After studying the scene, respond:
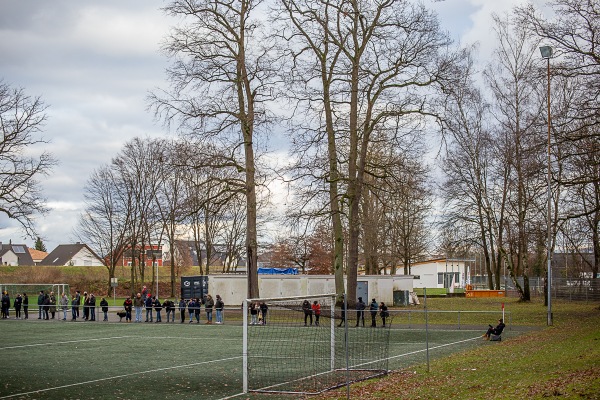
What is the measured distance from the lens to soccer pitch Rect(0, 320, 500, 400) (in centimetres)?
1777

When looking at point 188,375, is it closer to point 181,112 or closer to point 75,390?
point 75,390

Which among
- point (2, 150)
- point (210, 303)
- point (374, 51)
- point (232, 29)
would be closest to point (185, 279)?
point (210, 303)

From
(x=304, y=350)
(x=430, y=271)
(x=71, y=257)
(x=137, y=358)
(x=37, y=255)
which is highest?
(x=37, y=255)

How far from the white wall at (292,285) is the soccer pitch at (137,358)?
13397 mm

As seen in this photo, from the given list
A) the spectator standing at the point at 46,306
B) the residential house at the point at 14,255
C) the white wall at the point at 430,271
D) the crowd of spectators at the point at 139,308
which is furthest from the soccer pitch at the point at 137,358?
the residential house at the point at 14,255

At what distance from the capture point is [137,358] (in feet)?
82.6

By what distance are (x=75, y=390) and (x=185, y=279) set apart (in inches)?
1628

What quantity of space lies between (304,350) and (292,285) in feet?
98.1

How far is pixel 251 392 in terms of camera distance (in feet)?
57.0

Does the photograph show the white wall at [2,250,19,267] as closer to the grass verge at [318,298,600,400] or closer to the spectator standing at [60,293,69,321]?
the spectator standing at [60,293,69,321]

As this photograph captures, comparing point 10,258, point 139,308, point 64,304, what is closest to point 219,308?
point 139,308

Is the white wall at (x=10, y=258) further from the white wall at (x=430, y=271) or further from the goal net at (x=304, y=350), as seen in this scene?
the goal net at (x=304, y=350)

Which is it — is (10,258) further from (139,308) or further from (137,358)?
(137,358)

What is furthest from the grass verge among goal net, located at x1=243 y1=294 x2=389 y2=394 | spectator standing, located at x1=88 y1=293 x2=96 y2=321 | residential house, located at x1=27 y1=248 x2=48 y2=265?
residential house, located at x1=27 y1=248 x2=48 y2=265
